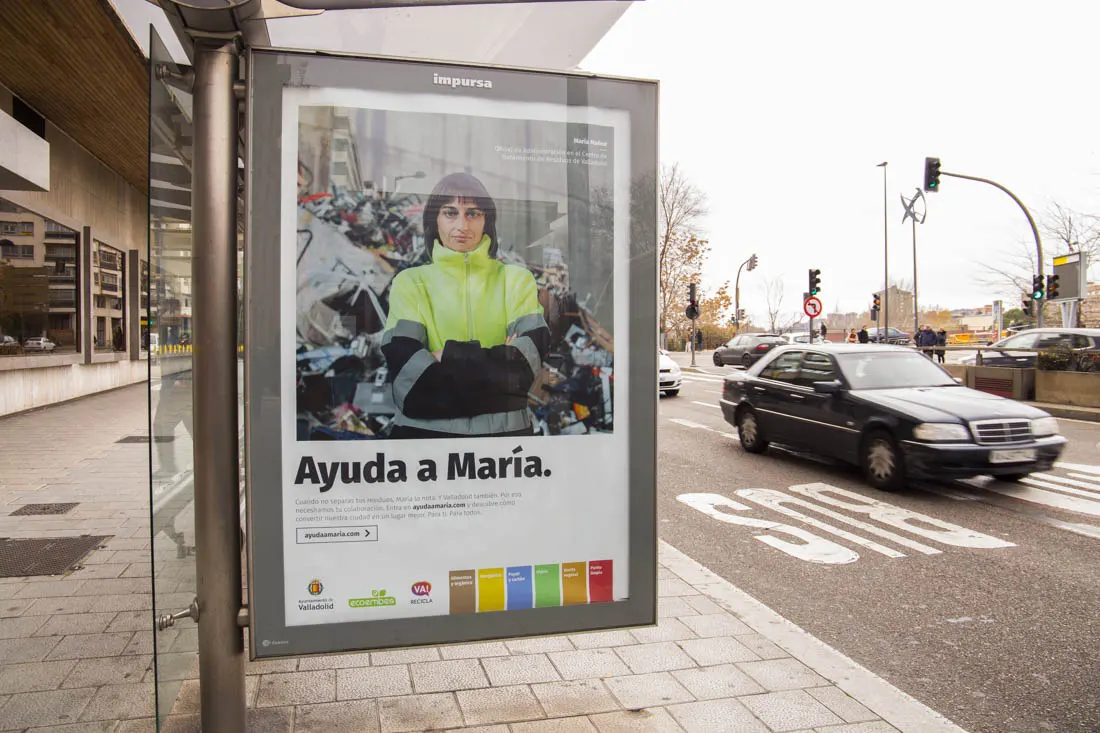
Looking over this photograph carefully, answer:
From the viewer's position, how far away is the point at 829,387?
29.2 feet

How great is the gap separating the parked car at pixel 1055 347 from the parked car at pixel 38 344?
65.0ft

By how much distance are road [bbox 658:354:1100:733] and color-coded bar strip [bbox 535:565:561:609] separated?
199 cm

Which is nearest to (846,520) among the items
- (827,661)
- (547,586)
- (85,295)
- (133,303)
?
(827,661)

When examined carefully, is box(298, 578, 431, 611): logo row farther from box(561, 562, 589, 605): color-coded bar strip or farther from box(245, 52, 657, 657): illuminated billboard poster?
box(561, 562, 589, 605): color-coded bar strip

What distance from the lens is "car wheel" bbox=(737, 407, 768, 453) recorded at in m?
10.4

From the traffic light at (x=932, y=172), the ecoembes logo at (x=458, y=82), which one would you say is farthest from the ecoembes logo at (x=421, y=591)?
the traffic light at (x=932, y=172)

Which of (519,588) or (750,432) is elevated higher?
(519,588)

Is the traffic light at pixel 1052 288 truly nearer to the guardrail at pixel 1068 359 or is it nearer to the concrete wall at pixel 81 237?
the guardrail at pixel 1068 359

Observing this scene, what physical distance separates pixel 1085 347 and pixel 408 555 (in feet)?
61.0

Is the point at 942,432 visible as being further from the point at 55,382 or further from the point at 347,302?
the point at 55,382

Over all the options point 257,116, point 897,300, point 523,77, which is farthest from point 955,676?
point 897,300

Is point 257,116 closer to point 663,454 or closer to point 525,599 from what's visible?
point 525,599

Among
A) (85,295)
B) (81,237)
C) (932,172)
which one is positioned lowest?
(85,295)

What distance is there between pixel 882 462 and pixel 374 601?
272 inches
